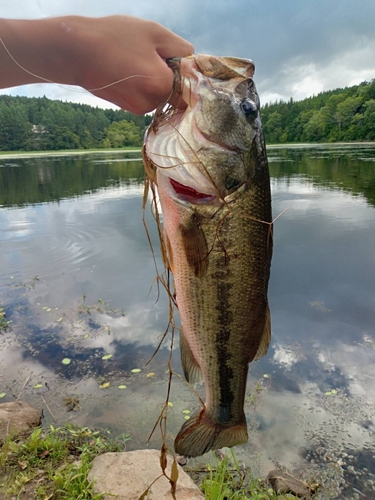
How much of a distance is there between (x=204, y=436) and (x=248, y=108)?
1.98m

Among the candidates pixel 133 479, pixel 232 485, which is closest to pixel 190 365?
pixel 133 479

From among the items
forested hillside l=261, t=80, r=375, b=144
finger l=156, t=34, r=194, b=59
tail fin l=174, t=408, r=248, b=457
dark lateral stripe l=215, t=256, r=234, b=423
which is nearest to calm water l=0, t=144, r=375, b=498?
tail fin l=174, t=408, r=248, b=457

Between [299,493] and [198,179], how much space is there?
3104 millimetres

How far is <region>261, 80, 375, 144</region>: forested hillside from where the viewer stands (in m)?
84.1

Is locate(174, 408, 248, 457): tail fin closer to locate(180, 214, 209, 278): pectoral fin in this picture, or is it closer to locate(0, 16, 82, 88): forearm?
locate(180, 214, 209, 278): pectoral fin

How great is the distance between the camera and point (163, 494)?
10.0 ft

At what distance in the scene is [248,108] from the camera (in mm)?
1947

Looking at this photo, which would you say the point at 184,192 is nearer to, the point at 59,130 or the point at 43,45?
the point at 43,45

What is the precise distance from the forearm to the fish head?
20.2 inches

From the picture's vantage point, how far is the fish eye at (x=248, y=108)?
194 centimetres

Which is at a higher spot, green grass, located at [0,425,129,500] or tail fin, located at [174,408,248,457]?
tail fin, located at [174,408,248,457]

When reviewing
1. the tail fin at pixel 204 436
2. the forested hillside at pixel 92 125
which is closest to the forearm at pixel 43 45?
the tail fin at pixel 204 436

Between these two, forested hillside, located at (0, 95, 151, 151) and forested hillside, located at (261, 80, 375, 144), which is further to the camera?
forested hillside, located at (261, 80, 375, 144)

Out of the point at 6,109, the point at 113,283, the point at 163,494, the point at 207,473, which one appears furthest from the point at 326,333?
the point at 6,109
